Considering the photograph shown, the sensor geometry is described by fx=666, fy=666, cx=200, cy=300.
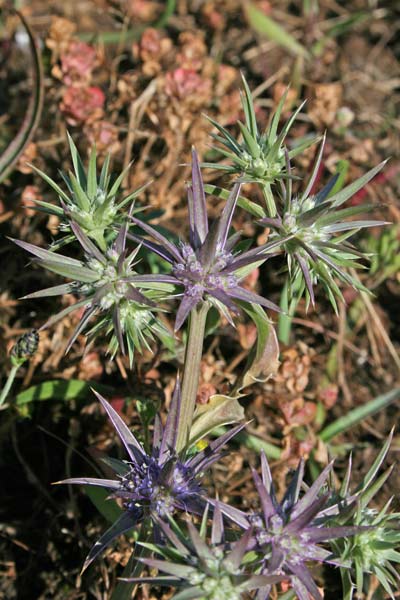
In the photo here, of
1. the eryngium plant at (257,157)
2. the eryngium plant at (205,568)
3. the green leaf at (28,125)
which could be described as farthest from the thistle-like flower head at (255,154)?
the green leaf at (28,125)

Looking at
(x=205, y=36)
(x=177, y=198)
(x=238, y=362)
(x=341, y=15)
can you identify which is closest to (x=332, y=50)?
(x=341, y=15)

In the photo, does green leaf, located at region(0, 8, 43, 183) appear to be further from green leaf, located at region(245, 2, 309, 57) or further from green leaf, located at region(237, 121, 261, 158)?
green leaf, located at region(245, 2, 309, 57)

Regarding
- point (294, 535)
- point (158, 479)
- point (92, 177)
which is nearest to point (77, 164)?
point (92, 177)

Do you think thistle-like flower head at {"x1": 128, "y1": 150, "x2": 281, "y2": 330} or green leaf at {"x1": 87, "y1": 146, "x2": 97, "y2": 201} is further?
green leaf at {"x1": 87, "y1": 146, "x2": 97, "y2": 201}

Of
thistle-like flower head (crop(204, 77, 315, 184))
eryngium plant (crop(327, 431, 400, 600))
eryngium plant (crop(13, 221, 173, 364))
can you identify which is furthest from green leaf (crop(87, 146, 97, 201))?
eryngium plant (crop(327, 431, 400, 600))

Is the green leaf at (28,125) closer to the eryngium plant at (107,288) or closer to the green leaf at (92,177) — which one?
the green leaf at (92,177)

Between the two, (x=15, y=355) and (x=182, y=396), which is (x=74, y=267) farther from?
(x=15, y=355)
